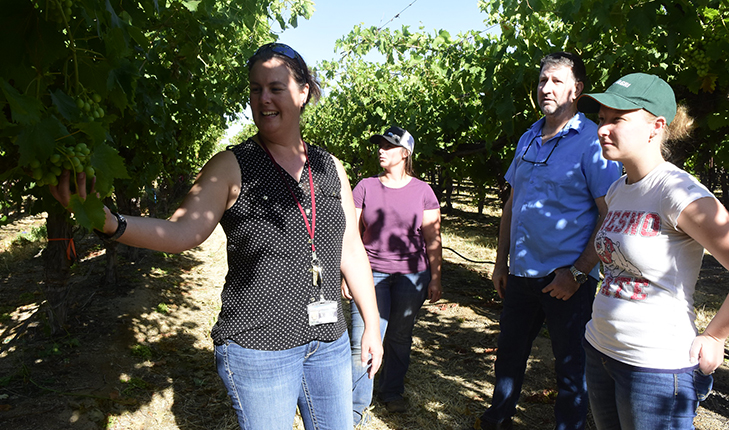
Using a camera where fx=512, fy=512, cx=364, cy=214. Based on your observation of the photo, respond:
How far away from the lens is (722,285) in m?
7.53

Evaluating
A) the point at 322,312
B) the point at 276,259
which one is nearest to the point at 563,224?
the point at 322,312

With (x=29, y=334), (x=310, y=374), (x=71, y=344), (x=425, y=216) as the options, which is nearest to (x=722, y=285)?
(x=425, y=216)

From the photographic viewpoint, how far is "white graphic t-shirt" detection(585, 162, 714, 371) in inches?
66.7

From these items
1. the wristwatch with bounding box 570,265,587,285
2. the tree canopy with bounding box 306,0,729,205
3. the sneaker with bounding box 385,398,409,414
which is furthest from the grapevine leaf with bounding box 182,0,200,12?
the sneaker with bounding box 385,398,409,414

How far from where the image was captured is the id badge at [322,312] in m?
1.78

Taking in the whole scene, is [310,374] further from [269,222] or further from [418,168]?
[418,168]

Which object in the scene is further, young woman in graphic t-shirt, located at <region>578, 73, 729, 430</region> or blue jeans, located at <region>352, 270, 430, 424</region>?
blue jeans, located at <region>352, 270, 430, 424</region>

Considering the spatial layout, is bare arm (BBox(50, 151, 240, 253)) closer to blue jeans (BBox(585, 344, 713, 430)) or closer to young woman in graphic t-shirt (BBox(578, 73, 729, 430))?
young woman in graphic t-shirt (BBox(578, 73, 729, 430))

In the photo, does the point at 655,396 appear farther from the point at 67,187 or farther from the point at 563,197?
the point at 67,187

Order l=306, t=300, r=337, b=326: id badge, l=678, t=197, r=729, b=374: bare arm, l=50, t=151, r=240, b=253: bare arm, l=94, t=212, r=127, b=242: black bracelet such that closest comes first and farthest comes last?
l=94, t=212, r=127, b=242: black bracelet
l=50, t=151, r=240, b=253: bare arm
l=678, t=197, r=729, b=374: bare arm
l=306, t=300, r=337, b=326: id badge

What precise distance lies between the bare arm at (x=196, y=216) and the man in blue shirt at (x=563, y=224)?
68.9 inches

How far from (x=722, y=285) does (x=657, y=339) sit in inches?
285

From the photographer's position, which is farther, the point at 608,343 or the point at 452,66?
the point at 452,66

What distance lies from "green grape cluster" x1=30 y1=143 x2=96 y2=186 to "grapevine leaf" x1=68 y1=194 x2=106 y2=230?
2.2 inches
